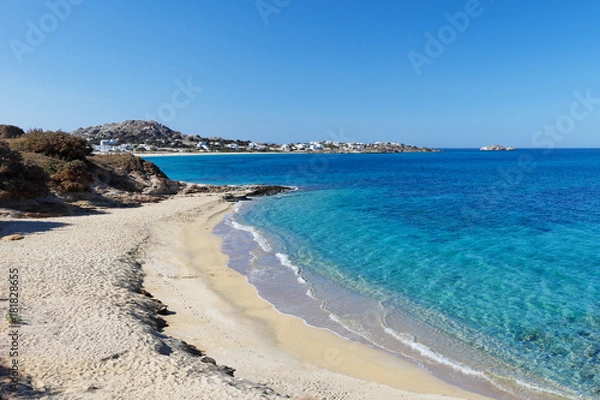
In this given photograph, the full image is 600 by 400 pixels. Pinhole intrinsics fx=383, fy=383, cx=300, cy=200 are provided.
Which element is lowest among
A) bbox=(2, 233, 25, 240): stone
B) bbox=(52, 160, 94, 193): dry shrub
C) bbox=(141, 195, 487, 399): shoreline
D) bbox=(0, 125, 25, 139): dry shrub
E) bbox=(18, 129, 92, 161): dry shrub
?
bbox=(141, 195, 487, 399): shoreline

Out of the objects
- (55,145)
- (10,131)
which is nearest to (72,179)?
(55,145)

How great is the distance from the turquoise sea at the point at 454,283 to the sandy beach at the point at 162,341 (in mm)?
1184

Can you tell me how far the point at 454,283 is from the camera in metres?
15.3

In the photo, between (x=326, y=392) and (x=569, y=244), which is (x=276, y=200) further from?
(x=326, y=392)

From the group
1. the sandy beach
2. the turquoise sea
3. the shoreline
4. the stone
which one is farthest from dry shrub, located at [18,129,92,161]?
the shoreline

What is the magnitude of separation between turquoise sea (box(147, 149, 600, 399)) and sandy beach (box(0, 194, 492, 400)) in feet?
3.88

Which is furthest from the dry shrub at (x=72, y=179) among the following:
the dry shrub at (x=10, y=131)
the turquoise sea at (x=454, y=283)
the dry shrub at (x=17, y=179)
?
the dry shrub at (x=10, y=131)

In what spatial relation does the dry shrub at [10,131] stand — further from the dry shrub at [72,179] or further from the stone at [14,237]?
Result: the stone at [14,237]

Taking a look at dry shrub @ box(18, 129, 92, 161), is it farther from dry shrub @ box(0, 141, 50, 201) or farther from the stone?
the stone

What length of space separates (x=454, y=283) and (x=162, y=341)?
11.2 meters

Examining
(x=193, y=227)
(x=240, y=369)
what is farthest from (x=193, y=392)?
(x=193, y=227)

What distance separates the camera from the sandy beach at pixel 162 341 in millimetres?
7512

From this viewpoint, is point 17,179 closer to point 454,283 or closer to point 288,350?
point 288,350

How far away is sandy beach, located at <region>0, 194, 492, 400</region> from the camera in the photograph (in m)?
7.51
